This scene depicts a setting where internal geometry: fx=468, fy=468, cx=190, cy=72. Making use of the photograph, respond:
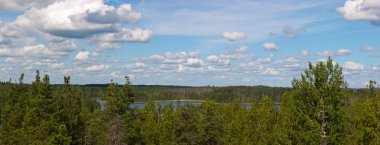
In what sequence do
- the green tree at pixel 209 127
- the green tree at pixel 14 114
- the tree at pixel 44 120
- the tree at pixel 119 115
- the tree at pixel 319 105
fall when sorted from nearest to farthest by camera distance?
1. the tree at pixel 319 105
2. the tree at pixel 44 120
3. the tree at pixel 119 115
4. the green tree at pixel 209 127
5. the green tree at pixel 14 114

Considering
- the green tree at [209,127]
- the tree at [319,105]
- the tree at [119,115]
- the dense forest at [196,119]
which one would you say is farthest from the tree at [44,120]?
the tree at [319,105]

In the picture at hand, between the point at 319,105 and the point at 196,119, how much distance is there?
19.5 m

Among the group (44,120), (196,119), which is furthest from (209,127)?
(44,120)

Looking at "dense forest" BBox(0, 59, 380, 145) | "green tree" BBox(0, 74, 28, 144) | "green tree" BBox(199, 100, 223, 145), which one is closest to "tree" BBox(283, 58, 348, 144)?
"dense forest" BBox(0, 59, 380, 145)

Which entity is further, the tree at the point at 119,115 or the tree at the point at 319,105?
the tree at the point at 119,115

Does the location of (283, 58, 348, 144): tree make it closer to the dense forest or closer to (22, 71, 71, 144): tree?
the dense forest

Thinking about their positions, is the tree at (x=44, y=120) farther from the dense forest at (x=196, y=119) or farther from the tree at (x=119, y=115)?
the tree at (x=119, y=115)

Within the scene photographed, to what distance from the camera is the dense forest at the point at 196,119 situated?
24.8 meters

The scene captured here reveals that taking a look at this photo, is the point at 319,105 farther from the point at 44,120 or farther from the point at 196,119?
the point at 44,120

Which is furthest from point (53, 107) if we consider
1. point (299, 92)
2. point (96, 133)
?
point (299, 92)

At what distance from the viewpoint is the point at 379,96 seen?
28297mm

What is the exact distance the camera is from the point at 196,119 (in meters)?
42.8

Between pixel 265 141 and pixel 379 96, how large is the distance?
15.2 metres

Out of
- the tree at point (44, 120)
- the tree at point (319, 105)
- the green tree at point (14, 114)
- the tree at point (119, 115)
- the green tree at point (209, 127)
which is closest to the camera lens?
the tree at point (319, 105)
